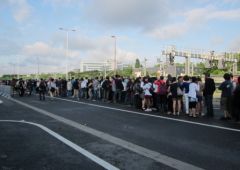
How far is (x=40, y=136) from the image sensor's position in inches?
420

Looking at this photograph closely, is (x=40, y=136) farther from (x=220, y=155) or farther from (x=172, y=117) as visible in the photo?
(x=172, y=117)

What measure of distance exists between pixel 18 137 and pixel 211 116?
8.44 m

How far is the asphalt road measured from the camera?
739cm

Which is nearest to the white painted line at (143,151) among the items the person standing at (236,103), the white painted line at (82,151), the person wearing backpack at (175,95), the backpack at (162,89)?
the white painted line at (82,151)

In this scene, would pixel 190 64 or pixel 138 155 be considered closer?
pixel 138 155

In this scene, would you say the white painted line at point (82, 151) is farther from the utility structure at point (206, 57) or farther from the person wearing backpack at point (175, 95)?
the utility structure at point (206, 57)

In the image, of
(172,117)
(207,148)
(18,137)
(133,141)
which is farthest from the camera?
(172,117)

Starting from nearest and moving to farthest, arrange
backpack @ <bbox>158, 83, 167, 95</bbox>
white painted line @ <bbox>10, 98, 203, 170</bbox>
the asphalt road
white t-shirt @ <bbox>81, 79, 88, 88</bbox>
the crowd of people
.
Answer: white painted line @ <bbox>10, 98, 203, 170</bbox> → the asphalt road → the crowd of people → backpack @ <bbox>158, 83, 167, 95</bbox> → white t-shirt @ <bbox>81, 79, 88, 88</bbox>

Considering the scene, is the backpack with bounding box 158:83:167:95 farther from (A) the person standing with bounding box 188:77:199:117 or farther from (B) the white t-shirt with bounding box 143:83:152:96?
(A) the person standing with bounding box 188:77:199:117

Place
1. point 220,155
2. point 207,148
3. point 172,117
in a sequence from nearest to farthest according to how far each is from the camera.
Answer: point 220,155 → point 207,148 → point 172,117

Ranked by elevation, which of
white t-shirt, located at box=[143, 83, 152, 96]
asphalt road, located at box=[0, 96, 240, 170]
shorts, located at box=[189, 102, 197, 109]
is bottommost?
asphalt road, located at box=[0, 96, 240, 170]

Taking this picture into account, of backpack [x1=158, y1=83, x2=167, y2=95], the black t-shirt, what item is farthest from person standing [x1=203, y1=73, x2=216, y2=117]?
backpack [x1=158, y1=83, x2=167, y2=95]

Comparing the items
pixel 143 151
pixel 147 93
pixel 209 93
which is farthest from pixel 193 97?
pixel 143 151

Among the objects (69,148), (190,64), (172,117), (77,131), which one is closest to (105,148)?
(69,148)
